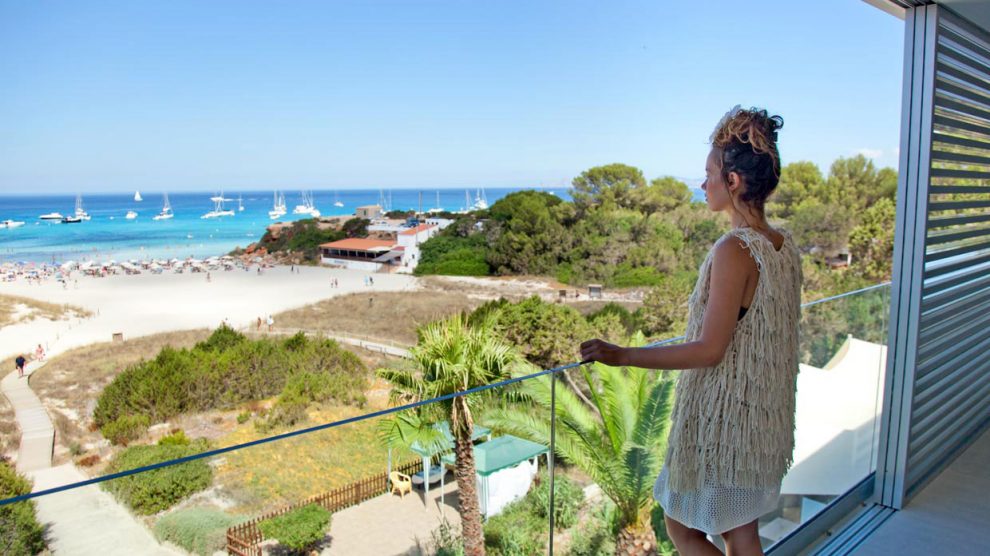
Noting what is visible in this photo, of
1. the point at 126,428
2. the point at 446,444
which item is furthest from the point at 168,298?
the point at 446,444

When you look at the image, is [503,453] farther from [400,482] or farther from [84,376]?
[84,376]

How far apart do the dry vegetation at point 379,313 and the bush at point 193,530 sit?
2540 centimetres

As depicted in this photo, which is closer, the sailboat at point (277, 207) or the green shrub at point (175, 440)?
the green shrub at point (175, 440)

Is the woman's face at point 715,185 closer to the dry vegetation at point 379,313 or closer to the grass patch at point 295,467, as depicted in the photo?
the grass patch at point 295,467

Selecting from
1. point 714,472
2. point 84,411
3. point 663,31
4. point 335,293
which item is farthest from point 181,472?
point 663,31

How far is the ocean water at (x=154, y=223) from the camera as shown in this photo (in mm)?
30719

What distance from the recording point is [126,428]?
2112 centimetres

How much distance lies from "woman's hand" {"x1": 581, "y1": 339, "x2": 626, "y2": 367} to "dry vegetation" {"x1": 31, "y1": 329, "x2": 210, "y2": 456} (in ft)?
75.6

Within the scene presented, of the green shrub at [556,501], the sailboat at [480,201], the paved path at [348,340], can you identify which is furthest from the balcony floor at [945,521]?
the sailboat at [480,201]

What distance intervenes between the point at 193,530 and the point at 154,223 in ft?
128

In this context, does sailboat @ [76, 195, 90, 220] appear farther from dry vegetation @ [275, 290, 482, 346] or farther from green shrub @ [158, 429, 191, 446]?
green shrub @ [158, 429, 191, 446]

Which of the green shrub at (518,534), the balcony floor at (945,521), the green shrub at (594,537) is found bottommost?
the balcony floor at (945,521)

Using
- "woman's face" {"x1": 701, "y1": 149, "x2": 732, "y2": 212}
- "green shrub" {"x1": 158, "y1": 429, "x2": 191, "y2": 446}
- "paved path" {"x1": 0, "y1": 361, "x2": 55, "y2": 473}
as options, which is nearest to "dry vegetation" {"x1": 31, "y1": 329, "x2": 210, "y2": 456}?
"paved path" {"x1": 0, "y1": 361, "x2": 55, "y2": 473}

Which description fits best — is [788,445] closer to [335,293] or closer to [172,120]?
[335,293]
